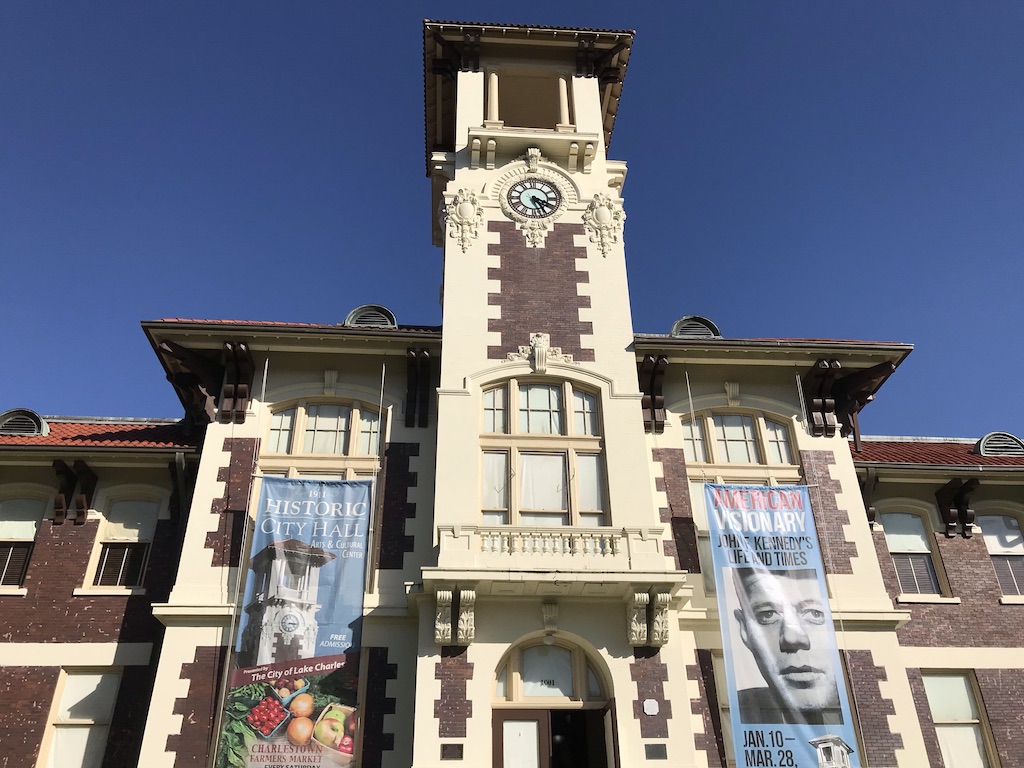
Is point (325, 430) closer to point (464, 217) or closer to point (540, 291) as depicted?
point (540, 291)

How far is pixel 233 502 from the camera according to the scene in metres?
16.8

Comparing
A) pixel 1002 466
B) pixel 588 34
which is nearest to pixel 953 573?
pixel 1002 466

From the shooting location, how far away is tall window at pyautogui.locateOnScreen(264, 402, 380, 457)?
58.5 ft

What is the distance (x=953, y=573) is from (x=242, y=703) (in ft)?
50.2

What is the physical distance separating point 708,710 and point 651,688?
1.59 meters

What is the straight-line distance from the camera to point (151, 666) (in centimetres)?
1605

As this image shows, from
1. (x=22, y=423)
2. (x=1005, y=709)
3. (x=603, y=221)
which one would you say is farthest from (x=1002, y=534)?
(x=22, y=423)

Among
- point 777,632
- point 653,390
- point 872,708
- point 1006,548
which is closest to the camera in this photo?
point 777,632

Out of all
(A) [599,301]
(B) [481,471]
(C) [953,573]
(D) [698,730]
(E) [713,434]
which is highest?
(A) [599,301]

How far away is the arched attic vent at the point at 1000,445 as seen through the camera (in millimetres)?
20984

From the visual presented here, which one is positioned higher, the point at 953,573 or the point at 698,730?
the point at 953,573

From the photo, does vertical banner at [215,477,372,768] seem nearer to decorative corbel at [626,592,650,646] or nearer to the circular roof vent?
decorative corbel at [626,592,650,646]

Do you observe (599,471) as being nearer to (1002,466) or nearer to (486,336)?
(486,336)

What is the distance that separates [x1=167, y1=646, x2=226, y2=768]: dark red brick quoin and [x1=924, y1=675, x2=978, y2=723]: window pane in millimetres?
14220
